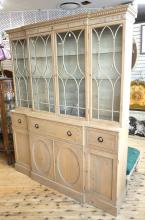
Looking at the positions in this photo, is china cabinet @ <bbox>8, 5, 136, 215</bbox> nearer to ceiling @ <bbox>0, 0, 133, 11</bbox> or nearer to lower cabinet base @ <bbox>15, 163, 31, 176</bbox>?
lower cabinet base @ <bbox>15, 163, 31, 176</bbox>

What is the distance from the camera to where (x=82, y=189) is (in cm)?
207

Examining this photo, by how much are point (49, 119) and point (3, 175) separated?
3.92 ft

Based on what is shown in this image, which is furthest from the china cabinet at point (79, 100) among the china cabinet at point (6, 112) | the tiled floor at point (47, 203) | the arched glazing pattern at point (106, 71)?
the china cabinet at point (6, 112)

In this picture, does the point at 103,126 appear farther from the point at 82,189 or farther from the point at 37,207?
the point at 37,207

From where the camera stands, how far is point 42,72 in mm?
2246

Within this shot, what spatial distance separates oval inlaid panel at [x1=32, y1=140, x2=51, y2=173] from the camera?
7.57 ft

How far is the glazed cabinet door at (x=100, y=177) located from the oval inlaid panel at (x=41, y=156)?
22.5 inches

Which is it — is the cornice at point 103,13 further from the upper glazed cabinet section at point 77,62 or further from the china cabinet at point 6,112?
the china cabinet at point 6,112

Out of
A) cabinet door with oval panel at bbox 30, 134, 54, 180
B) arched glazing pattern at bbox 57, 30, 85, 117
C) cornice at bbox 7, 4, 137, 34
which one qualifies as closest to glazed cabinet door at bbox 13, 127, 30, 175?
cabinet door with oval panel at bbox 30, 134, 54, 180

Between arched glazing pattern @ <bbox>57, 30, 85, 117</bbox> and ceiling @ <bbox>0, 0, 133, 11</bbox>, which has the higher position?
ceiling @ <bbox>0, 0, 133, 11</bbox>

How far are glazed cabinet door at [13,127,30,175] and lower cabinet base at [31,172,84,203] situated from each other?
192 mm

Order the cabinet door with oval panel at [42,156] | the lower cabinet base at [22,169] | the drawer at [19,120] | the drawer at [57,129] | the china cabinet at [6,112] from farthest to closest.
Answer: the china cabinet at [6,112]
the lower cabinet base at [22,169]
the drawer at [19,120]
the cabinet door with oval panel at [42,156]
the drawer at [57,129]

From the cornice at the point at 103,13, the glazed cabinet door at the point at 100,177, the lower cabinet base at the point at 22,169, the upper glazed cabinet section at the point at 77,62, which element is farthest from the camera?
the lower cabinet base at the point at 22,169

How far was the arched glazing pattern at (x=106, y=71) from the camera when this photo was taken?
67.7 inches
